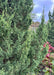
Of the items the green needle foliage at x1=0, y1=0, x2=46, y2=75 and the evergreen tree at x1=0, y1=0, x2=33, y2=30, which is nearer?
the green needle foliage at x1=0, y1=0, x2=46, y2=75

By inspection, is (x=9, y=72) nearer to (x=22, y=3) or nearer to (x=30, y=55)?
(x=30, y=55)

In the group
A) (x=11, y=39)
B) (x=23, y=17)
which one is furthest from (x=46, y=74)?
(x=23, y=17)

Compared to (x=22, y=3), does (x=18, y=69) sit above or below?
below

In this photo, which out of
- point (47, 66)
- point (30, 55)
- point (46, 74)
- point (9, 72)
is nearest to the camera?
point (9, 72)

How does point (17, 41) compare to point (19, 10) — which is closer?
point (17, 41)

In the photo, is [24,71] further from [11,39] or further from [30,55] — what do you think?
[11,39]

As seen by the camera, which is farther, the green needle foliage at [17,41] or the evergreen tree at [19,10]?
the evergreen tree at [19,10]

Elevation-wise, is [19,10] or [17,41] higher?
[19,10]

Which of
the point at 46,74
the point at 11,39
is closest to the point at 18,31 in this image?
the point at 11,39

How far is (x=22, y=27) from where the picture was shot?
116 inches

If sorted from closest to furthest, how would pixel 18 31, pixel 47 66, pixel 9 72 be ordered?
pixel 9 72, pixel 18 31, pixel 47 66

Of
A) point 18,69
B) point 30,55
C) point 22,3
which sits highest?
point 22,3

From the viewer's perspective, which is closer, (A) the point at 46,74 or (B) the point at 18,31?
(B) the point at 18,31

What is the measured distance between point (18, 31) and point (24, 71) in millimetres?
1179
